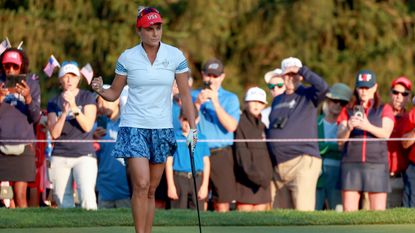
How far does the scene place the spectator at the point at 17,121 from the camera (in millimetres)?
Answer: 15969

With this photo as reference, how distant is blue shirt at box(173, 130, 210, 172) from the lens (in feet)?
52.4

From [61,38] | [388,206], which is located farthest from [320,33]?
[388,206]

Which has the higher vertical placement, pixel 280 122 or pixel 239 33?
pixel 239 33

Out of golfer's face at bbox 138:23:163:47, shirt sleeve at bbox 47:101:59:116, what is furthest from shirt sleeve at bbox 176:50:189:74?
shirt sleeve at bbox 47:101:59:116

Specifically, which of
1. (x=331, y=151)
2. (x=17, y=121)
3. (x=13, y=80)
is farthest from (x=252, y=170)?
(x=13, y=80)

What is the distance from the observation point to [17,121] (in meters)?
16.0

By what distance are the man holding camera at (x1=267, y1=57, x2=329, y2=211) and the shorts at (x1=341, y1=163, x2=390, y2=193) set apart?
0.46 meters

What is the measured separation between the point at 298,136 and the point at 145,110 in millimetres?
4696

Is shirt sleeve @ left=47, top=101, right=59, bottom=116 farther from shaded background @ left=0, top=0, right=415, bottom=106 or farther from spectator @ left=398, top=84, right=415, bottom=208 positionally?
shaded background @ left=0, top=0, right=415, bottom=106

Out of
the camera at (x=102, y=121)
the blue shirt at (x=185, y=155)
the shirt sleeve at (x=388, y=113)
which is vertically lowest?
the blue shirt at (x=185, y=155)

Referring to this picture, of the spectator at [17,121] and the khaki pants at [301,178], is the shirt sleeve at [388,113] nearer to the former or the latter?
the khaki pants at [301,178]

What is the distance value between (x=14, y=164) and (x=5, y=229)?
2.73m

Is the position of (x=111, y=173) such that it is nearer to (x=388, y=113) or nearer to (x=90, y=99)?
(x=90, y=99)

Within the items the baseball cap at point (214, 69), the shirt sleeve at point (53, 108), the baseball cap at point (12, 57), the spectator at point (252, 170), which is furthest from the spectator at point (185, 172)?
the baseball cap at point (12, 57)
